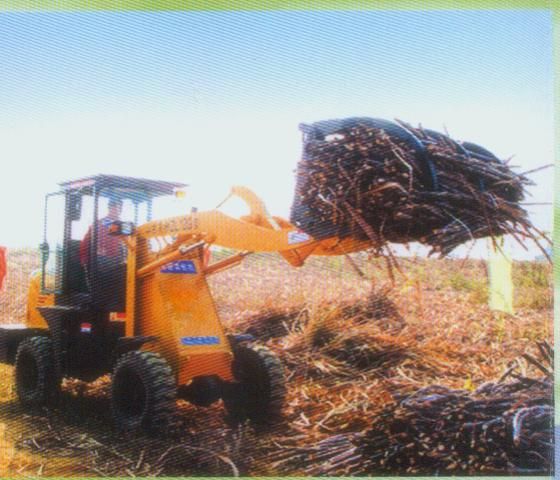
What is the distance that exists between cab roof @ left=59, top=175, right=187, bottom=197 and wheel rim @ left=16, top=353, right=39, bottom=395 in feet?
3.17

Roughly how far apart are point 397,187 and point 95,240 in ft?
5.61

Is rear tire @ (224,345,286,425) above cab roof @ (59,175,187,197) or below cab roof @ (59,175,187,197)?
below

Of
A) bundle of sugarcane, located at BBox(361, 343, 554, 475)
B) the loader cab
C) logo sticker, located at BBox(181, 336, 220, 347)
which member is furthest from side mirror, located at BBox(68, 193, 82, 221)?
bundle of sugarcane, located at BBox(361, 343, 554, 475)

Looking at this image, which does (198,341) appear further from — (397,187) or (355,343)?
(397,187)

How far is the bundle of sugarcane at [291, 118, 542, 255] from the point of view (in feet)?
8.44

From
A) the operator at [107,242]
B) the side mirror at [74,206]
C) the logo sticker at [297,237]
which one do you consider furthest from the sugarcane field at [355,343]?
the side mirror at [74,206]

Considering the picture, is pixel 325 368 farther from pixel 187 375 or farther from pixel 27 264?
pixel 27 264

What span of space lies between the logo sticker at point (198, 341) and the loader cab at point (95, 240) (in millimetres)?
490

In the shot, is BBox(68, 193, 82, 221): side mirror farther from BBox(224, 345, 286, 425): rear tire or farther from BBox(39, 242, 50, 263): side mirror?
BBox(224, 345, 286, 425): rear tire

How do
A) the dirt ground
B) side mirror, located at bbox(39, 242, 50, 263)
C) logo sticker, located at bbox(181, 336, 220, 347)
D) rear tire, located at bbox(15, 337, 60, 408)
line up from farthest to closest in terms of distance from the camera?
side mirror, located at bbox(39, 242, 50, 263), rear tire, located at bbox(15, 337, 60, 408), logo sticker, located at bbox(181, 336, 220, 347), the dirt ground

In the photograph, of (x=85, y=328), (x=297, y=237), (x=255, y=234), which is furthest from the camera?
(x=85, y=328)

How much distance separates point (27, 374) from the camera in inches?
144

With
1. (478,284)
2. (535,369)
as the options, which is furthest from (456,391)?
(478,284)

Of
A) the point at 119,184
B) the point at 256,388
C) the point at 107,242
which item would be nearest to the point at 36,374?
the point at 107,242
